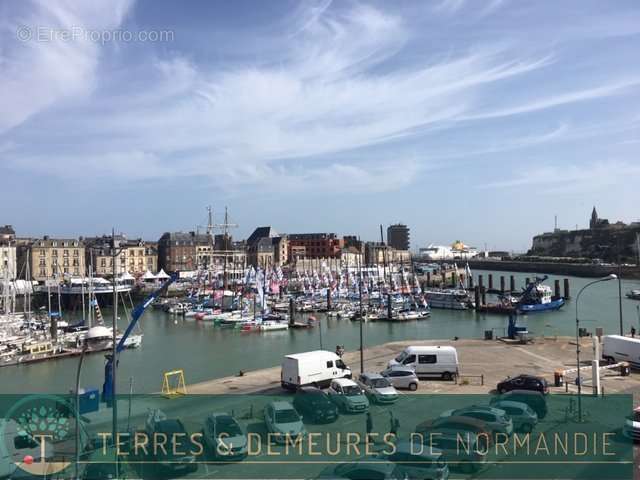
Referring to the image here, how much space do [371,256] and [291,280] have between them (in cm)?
3159

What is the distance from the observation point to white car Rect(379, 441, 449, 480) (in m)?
8.20

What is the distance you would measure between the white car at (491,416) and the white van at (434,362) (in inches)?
194

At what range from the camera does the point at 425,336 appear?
1395 inches

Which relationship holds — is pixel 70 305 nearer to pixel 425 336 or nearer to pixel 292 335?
pixel 292 335

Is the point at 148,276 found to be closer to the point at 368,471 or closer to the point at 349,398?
the point at 349,398

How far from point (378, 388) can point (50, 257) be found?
6633 centimetres

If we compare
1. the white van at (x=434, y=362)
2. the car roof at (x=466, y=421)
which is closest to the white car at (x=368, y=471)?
the car roof at (x=466, y=421)

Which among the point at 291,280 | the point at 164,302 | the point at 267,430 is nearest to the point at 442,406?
the point at 267,430

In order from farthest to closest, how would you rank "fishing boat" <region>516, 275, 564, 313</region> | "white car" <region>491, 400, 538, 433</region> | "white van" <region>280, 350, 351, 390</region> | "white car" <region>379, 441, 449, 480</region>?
"fishing boat" <region>516, 275, 564, 313</region>, "white van" <region>280, 350, 351, 390</region>, "white car" <region>491, 400, 538, 433</region>, "white car" <region>379, 441, 449, 480</region>

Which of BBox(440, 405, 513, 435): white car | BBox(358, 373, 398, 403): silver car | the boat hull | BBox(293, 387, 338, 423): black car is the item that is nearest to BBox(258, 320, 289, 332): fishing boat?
the boat hull

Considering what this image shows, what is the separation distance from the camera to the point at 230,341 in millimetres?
34062

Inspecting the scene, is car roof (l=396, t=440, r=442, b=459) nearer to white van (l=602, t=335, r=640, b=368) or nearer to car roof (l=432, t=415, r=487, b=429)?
car roof (l=432, t=415, r=487, b=429)

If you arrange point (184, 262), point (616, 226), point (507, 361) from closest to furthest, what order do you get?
1. point (507, 361)
2. point (184, 262)
3. point (616, 226)

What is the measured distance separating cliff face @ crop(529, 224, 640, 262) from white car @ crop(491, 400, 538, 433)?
90683mm
